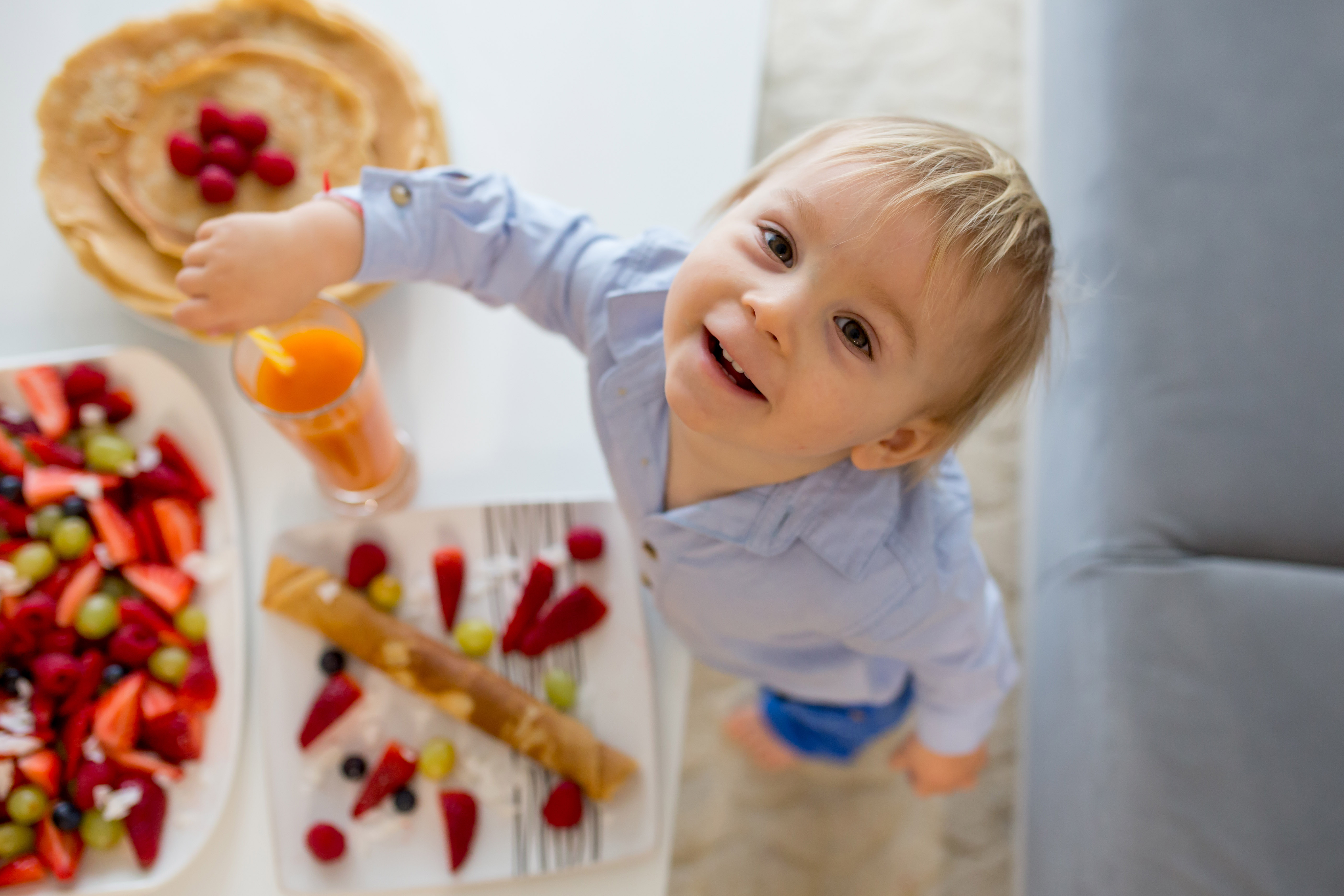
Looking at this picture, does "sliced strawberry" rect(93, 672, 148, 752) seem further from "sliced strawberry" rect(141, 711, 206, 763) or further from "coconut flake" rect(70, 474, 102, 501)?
"coconut flake" rect(70, 474, 102, 501)

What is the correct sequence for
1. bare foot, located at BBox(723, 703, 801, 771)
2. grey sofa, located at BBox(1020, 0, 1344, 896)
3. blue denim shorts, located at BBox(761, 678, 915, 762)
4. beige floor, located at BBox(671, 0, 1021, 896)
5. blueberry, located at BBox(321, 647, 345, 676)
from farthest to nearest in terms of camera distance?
beige floor, located at BBox(671, 0, 1021, 896), bare foot, located at BBox(723, 703, 801, 771), blue denim shorts, located at BBox(761, 678, 915, 762), grey sofa, located at BBox(1020, 0, 1344, 896), blueberry, located at BBox(321, 647, 345, 676)

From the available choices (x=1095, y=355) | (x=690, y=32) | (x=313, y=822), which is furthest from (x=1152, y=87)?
(x=313, y=822)

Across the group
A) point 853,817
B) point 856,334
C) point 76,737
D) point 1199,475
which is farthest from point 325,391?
point 853,817

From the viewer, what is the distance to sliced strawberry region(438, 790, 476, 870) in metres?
0.80

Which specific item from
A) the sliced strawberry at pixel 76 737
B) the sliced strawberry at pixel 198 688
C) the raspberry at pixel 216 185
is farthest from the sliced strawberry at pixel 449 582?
the raspberry at pixel 216 185

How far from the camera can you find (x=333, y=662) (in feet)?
2.74

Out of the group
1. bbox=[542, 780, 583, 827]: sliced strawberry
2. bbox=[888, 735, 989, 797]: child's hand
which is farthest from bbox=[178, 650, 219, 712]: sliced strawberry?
bbox=[888, 735, 989, 797]: child's hand

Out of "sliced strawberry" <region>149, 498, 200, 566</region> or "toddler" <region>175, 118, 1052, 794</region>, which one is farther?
"sliced strawberry" <region>149, 498, 200, 566</region>

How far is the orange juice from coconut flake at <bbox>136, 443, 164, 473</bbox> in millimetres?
161

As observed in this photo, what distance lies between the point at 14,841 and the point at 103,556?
25cm

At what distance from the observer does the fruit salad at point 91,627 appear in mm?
786

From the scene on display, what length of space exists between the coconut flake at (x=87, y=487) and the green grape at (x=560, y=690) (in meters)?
0.46

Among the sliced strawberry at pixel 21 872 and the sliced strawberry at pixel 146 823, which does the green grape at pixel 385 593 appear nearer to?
the sliced strawberry at pixel 146 823

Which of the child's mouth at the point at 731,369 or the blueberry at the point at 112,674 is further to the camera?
the blueberry at the point at 112,674
